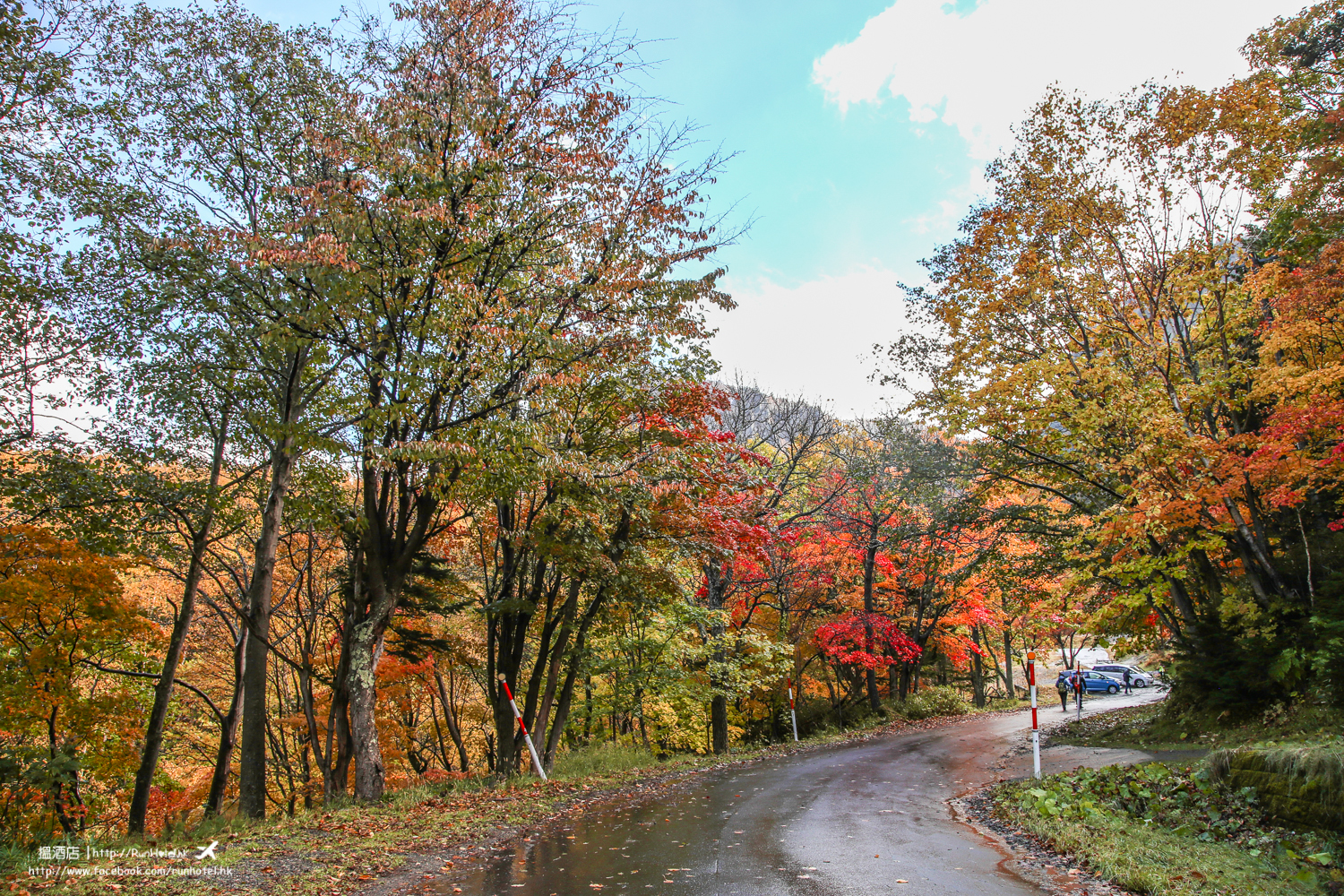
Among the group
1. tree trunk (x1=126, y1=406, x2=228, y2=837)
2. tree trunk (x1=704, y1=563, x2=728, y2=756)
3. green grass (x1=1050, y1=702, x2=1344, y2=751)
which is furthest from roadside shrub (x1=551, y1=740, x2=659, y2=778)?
green grass (x1=1050, y1=702, x2=1344, y2=751)

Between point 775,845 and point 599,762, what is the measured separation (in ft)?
31.5

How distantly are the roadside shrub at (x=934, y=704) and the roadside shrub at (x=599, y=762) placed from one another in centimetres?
1243

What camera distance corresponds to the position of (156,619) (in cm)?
1591

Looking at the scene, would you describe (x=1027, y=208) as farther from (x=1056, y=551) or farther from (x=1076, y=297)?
(x=1056, y=551)

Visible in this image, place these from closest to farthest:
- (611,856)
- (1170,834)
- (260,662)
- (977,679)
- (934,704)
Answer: (1170,834)
(611,856)
(260,662)
(934,704)
(977,679)

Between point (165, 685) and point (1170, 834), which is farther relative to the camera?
point (165, 685)

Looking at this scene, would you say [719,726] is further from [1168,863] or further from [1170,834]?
[1168,863]

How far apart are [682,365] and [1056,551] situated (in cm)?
989

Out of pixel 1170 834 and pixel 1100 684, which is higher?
pixel 1170 834

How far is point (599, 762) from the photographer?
15.2m

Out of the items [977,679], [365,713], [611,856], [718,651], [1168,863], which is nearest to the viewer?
[1168,863]

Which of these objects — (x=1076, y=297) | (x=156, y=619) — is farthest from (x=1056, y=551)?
(x=156, y=619)

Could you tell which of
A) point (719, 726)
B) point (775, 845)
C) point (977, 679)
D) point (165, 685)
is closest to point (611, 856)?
point (775, 845)

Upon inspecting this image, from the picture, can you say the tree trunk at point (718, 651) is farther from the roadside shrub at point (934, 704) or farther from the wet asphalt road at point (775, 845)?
the roadside shrub at point (934, 704)
